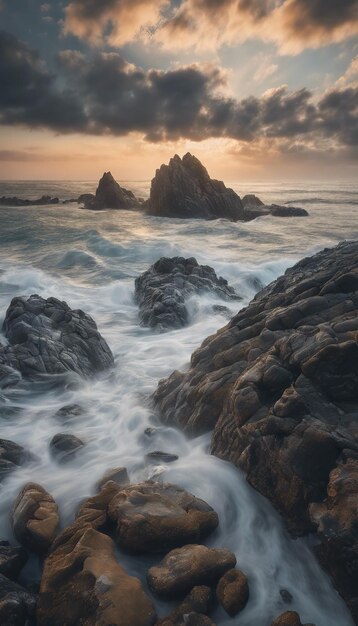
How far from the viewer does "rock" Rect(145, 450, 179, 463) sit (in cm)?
679

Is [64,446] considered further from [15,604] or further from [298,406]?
[298,406]

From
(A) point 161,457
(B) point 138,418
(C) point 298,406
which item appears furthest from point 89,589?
(B) point 138,418

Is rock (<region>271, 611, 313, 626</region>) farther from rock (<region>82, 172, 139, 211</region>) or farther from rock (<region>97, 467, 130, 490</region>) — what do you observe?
rock (<region>82, 172, 139, 211</region>)

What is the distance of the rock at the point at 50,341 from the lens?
1046cm

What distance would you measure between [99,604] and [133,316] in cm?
1304

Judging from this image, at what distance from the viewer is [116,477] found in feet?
20.8

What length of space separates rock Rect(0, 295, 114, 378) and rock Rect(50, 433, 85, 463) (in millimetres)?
3030

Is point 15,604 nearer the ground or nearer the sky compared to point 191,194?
nearer the ground

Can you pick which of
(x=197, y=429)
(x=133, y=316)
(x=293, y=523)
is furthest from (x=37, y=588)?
(x=133, y=316)

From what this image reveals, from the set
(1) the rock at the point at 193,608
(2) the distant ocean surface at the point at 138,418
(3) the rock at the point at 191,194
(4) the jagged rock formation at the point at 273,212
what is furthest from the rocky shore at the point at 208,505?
(4) the jagged rock formation at the point at 273,212

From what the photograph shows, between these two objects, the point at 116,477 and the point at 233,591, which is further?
the point at 116,477

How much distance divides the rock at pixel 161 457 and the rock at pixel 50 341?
4256mm

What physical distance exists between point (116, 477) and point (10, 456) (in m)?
2.19

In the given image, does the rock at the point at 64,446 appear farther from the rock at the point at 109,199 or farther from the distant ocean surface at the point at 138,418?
the rock at the point at 109,199
